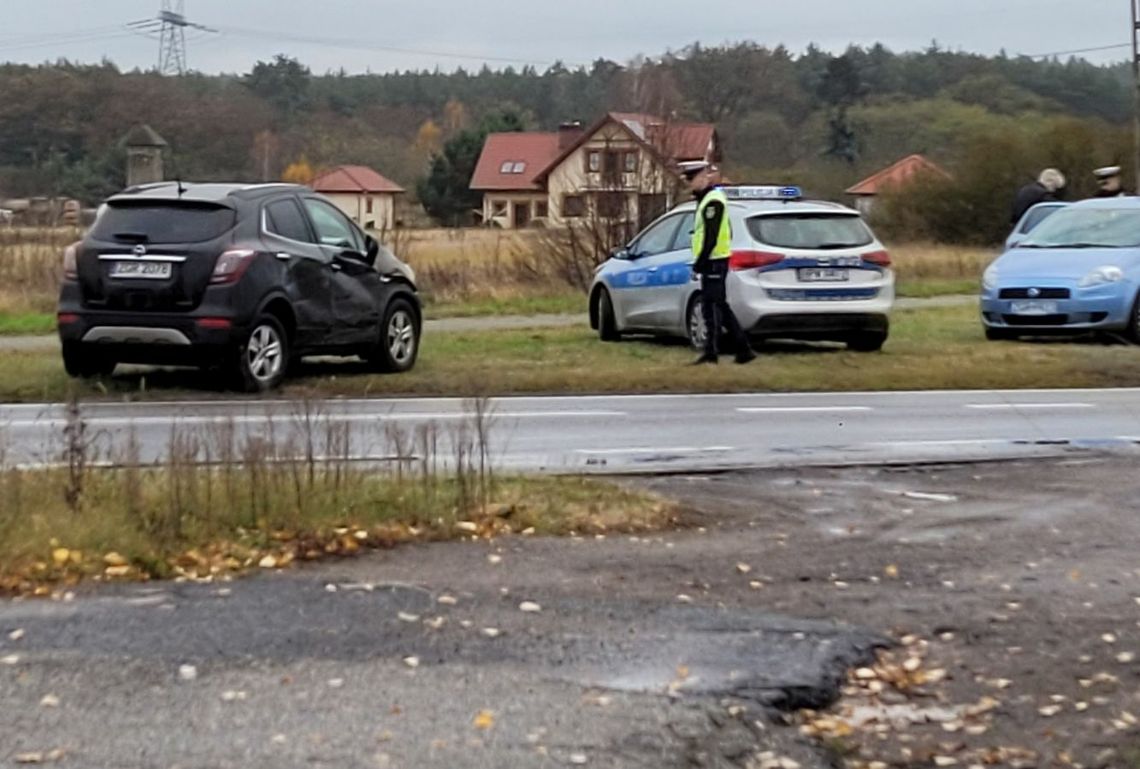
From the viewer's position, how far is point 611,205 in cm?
2823

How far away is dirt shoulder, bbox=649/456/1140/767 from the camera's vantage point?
5.82m

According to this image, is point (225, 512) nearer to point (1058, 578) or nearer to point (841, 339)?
point (1058, 578)

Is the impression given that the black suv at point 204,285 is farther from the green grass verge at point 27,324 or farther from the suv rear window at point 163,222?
the green grass verge at point 27,324

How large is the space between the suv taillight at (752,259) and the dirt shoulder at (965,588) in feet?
21.1

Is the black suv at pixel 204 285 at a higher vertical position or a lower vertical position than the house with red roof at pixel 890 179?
lower

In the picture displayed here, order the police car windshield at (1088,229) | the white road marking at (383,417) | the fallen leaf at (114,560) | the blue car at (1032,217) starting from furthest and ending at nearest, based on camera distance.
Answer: the blue car at (1032,217) < the police car windshield at (1088,229) < the white road marking at (383,417) < the fallen leaf at (114,560)

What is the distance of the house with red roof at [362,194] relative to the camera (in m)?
27.3

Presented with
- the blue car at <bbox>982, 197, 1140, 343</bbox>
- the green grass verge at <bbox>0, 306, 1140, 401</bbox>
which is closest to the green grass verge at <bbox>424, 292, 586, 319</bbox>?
the green grass verge at <bbox>0, 306, 1140, 401</bbox>

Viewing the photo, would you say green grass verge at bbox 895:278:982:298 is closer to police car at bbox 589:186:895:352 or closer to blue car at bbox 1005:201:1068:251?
blue car at bbox 1005:201:1068:251

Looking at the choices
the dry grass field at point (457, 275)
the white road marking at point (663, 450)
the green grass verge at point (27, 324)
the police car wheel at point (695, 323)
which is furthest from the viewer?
the dry grass field at point (457, 275)

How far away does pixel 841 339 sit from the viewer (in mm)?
18625

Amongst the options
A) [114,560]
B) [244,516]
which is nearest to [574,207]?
[244,516]

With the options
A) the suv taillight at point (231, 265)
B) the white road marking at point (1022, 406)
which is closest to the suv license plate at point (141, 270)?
the suv taillight at point (231, 265)

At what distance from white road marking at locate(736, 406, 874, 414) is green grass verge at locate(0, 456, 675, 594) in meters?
5.13
